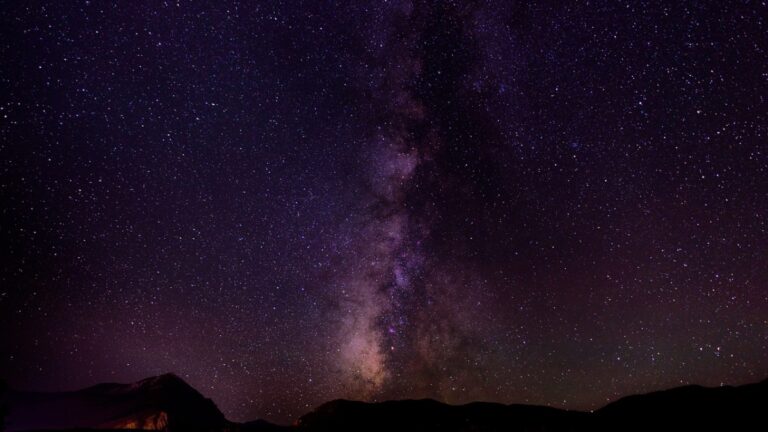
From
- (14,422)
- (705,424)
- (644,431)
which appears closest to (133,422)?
(14,422)

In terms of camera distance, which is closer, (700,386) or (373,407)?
(700,386)

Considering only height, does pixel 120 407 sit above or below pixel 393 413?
above

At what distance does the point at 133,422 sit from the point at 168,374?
2004cm

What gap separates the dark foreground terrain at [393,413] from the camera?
29531 millimetres

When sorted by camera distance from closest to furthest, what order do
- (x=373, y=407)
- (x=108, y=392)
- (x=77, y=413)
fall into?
1. (x=373, y=407)
2. (x=77, y=413)
3. (x=108, y=392)

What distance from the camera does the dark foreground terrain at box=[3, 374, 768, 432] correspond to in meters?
29.5

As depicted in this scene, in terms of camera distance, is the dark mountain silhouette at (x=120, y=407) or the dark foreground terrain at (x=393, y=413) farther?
the dark mountain silhouette at (x=120, y=407)

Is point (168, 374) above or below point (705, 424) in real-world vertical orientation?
above

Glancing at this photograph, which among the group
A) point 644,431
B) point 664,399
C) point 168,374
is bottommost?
point 644,431

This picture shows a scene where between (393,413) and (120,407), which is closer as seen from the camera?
(393,413)

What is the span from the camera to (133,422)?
5481cm

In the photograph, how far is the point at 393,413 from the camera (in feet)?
169

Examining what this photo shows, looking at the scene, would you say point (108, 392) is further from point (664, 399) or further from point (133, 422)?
point (664, 399)

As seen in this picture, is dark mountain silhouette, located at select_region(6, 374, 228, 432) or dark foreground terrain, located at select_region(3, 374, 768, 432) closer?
dark foreground terrain, located at select_region(3, 374, 768, 432)
